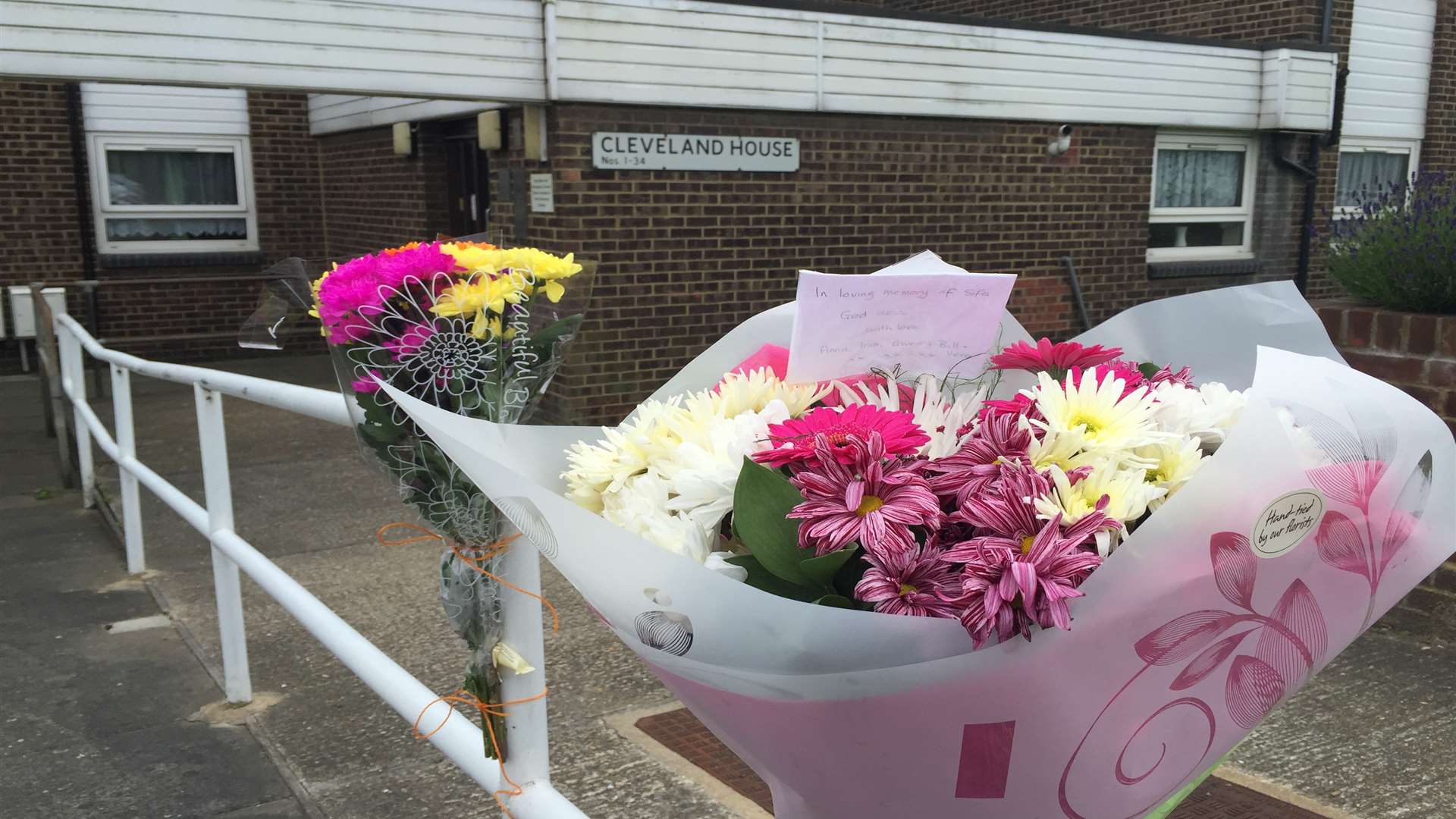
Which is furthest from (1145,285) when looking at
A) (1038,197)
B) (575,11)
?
(575,11)

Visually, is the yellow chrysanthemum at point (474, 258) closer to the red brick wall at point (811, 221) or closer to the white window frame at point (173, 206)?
the red brick wall at point (811, 221)

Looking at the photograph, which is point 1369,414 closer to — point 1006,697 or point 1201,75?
point 1006,697

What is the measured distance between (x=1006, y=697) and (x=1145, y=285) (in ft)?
32.4

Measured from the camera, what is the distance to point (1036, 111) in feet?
30.1

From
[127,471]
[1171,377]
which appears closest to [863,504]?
[1171,377]

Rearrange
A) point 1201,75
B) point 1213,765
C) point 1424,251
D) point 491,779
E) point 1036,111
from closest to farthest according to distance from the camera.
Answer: point 1213,765
point 491,779
point 1424,251
point 1036,111
point 1201,75

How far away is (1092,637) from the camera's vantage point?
934 millimetres

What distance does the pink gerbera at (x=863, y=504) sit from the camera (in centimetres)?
95

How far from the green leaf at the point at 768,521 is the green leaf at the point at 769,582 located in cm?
2

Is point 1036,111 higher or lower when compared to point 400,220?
higher

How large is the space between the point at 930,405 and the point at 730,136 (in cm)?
705

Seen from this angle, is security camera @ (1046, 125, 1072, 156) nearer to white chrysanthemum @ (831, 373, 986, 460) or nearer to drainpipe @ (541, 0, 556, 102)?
drainpipe @ (541, 0, 556, 102)

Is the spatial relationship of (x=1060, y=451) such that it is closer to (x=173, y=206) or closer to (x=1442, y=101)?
(x=173, y=206)

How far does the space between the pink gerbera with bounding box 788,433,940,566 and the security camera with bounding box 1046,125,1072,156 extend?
882 centimetres
